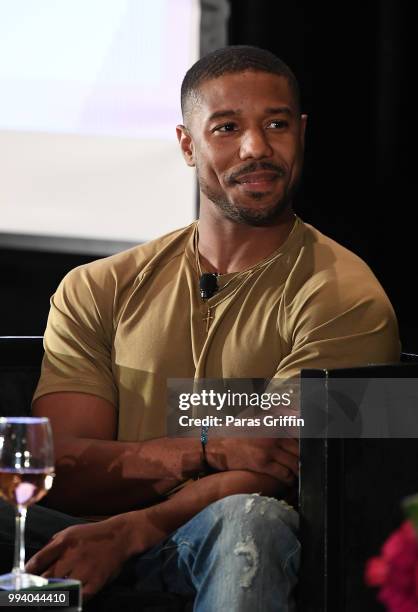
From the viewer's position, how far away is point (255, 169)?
7.07 feet

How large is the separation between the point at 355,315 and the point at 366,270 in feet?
0.46

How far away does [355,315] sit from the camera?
2020 millimetres

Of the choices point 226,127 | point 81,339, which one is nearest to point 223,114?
point 226,127

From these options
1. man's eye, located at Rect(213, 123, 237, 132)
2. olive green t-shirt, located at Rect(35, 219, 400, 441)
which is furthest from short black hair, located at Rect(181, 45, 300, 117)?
olive green t-shirt, located at Rect(35, 219, 400, 441)

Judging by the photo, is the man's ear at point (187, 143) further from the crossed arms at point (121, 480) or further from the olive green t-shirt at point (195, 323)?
the crossed arms at point (121, 480)

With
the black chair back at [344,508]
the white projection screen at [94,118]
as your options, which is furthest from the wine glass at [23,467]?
the white projection screen at [94,118]

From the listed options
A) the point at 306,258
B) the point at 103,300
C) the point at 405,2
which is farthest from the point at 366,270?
the point at 405,2

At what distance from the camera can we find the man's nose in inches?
84.4

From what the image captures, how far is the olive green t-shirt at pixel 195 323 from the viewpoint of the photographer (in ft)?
6.64

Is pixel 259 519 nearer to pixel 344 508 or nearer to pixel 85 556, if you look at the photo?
pixel 344 508

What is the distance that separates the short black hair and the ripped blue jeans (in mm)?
891

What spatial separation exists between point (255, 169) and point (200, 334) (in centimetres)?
34

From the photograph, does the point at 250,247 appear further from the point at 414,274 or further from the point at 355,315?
the point at 414,274

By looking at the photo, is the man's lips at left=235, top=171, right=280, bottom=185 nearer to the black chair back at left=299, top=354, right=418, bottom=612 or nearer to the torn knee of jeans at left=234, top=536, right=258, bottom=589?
the black chair back at left=299, top=354, right=418, bottom=612
